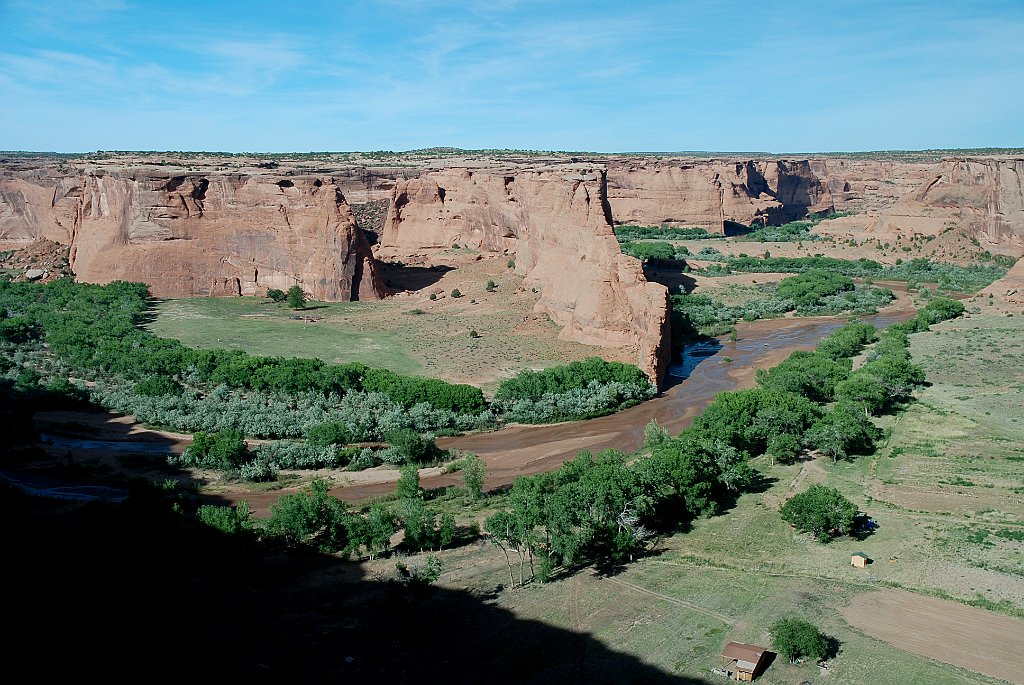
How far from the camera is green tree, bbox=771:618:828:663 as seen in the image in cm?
1878

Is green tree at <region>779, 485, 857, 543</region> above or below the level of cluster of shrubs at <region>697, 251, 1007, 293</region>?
below

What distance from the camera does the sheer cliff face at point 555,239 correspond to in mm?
45312

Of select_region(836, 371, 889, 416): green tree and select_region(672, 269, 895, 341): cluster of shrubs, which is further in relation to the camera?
select_region(672, 269, 895, 341): cluster of shrubs

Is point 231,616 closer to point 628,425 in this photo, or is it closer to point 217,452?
point 217,452

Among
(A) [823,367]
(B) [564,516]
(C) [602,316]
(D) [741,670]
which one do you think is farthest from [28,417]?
(A) [823,367]

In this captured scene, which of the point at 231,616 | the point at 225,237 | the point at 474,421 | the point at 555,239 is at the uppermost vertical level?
the point at 555,239

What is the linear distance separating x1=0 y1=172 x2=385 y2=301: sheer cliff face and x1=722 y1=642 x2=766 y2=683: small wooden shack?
44.0m

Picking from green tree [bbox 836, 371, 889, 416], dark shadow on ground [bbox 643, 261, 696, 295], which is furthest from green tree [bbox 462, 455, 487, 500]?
dark shadow on ground [bbox 643, 261, 696, 295]

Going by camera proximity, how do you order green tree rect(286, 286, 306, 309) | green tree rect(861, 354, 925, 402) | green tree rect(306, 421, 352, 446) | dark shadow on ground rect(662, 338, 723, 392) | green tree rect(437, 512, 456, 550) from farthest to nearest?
green tree rect(286, 286, 306, 309), dark shadow on ground rect(662, 338, 723, 392), green tree rect(861, 354, 925, 402), green tree rect(306, 421, 352, 446), green tree rect(437, 512, 456, 550)

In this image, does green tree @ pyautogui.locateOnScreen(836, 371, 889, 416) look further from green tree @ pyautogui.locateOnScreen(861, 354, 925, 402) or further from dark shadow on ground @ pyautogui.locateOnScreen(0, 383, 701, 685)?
dark shadow on ground @ pyautogui.locateOnScreen(0, 383, 701, 685)

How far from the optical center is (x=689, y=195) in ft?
360

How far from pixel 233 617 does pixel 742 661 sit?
41.5 ft

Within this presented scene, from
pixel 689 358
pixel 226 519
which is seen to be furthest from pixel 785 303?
pixel 226 519

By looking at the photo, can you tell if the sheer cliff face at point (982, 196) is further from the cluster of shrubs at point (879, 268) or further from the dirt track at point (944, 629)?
the dirt track at point (944, 629)
